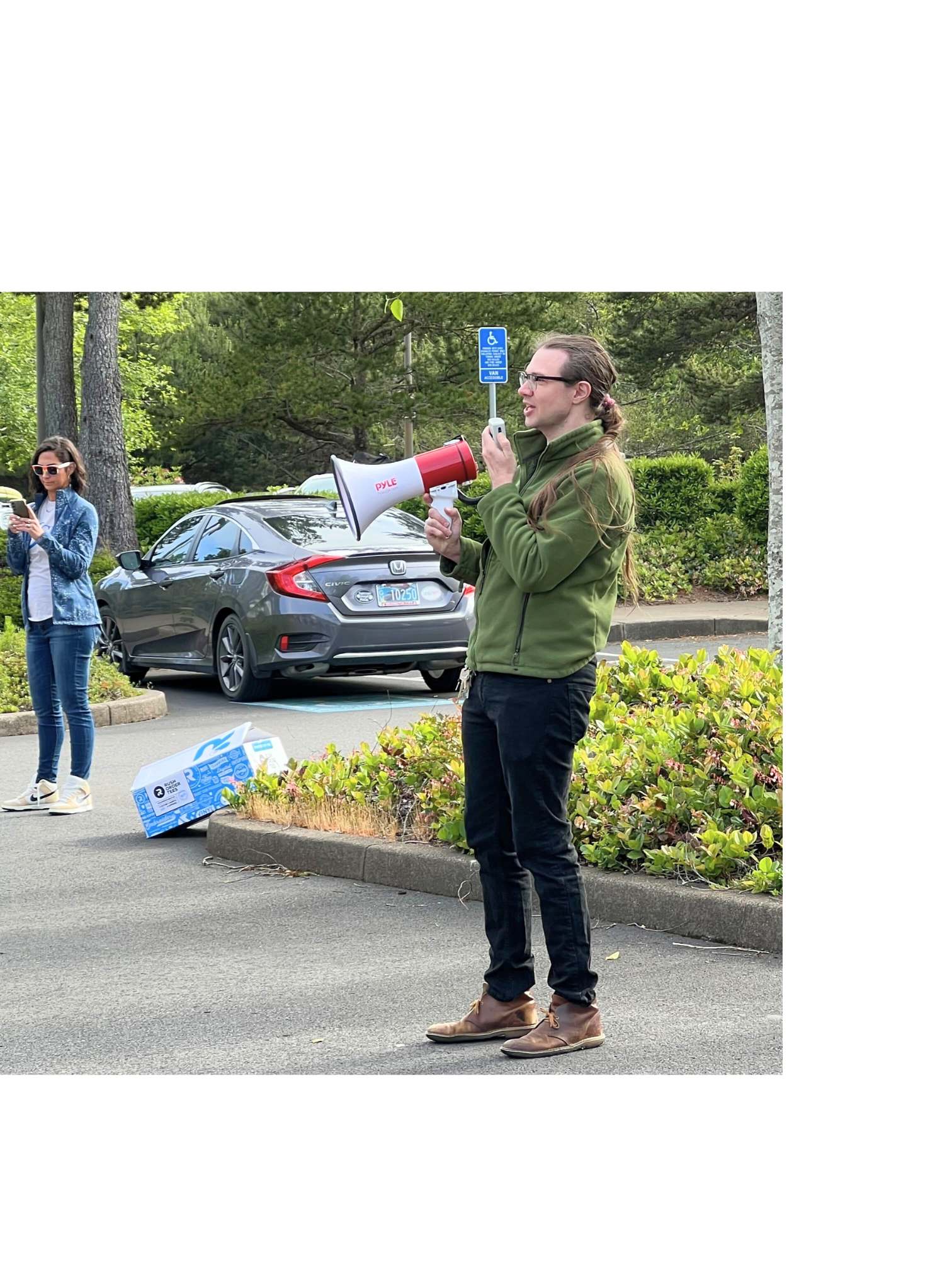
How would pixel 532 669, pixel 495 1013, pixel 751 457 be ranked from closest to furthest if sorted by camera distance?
pixel 532 669 < pixel 495 1013 < pixel 751 457

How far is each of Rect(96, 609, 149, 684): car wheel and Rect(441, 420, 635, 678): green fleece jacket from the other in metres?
10.0

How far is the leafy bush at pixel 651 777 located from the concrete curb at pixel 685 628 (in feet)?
31.0

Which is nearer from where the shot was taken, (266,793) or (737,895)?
(737,895)

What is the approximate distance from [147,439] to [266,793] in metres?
36.1

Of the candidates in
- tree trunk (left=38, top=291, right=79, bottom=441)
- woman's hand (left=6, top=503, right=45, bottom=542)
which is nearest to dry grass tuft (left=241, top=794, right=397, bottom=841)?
woman's hand (left=6, top=503, right=45, bottom=542)

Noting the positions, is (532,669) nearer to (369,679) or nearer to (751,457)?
(369,679)

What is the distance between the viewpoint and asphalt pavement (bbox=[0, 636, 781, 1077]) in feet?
14.2

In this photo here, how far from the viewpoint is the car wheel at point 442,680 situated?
1287cm

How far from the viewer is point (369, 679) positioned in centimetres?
1398

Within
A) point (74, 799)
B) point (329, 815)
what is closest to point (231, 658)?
point (74, 799)

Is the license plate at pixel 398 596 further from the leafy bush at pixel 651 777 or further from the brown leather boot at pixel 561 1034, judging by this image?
the brown leather boot at pixel 561 1034

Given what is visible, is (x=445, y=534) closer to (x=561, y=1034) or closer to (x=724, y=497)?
(x=561, y=1034)
